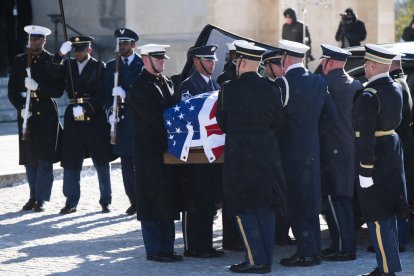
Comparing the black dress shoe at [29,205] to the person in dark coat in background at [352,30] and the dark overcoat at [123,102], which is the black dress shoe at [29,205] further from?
the person in dark coat in background at [352,30]

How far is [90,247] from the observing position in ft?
35.6

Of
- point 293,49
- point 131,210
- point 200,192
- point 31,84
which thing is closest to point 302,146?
point 293,49

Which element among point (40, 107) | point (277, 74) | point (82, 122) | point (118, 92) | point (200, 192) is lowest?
point (200, 192)

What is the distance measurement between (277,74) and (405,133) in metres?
1.12

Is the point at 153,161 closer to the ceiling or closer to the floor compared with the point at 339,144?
closer to the floor

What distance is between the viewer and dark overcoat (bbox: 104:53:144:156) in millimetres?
12516

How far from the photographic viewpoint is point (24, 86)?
13.0 m

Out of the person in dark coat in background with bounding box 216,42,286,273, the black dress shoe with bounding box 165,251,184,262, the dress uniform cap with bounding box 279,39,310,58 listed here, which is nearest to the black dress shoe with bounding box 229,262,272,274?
the person in dark coat in background with bounding box 216,42,286,273

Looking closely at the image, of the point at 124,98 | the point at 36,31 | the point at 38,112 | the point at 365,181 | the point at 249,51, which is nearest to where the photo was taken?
the point at 365,181

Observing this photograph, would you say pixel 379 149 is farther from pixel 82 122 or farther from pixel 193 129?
pixel 82 122

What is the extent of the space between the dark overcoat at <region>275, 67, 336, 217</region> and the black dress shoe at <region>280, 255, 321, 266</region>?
326mm

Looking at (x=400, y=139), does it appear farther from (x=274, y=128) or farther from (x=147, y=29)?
(x=147, y=29)

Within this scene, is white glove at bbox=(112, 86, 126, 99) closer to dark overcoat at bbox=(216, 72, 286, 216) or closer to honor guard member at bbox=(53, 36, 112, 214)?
honor guard member at bbox=(53, 36, 112, 214)

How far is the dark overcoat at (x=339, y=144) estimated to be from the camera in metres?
10.2
